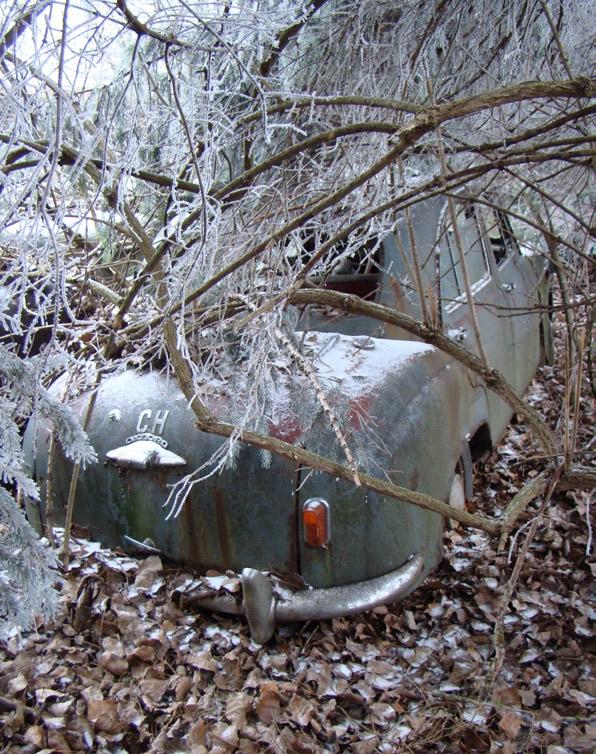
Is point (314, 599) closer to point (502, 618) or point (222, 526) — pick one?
point (222, 526)

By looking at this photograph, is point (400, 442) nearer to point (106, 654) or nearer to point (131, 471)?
point (131, 471)

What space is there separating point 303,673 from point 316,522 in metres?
0.67

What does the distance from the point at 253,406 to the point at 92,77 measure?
4.84 feet

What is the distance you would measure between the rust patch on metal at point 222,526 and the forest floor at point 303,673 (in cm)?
13

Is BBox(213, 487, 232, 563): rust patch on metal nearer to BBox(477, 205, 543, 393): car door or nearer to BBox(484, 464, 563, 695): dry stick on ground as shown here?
BBox(484, 464, 563, 695): dry stick on ground

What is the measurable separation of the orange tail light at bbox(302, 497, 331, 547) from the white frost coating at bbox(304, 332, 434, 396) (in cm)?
49

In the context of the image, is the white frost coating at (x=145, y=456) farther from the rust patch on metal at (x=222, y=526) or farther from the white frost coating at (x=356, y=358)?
the white frost coating at (x=356, y=358)

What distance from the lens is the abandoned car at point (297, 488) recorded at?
278cm

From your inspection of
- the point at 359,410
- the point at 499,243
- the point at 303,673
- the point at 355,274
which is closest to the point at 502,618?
the point at 303,673

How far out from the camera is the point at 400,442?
2.90m

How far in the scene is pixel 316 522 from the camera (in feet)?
9.00

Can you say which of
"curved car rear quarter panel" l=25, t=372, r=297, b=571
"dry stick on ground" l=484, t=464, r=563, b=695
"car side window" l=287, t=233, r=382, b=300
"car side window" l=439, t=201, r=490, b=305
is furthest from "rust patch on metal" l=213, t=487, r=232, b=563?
"car side window" l=439, t=201, r=490, b=305

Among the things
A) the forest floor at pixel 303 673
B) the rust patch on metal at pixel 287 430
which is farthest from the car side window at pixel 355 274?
the forest floor at pixel 303 673

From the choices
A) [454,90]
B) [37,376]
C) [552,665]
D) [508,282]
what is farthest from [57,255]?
[508,282]
